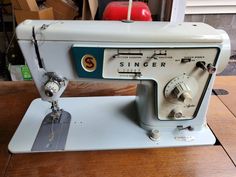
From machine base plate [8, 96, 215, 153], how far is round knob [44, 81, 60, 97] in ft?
0.53

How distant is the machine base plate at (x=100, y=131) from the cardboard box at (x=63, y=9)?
3.27 feet

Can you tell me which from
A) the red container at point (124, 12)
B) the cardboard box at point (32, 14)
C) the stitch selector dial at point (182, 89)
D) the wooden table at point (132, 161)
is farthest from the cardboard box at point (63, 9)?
the stitch selector dial at point (182, 89)

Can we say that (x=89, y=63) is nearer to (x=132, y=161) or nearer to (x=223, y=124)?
(x=132, y=161)

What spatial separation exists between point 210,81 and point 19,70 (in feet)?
5.04

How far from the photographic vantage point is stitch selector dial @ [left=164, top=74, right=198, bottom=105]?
66 centimetres

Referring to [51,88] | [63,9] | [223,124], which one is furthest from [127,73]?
[63,9]

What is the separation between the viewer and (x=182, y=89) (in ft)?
2.16

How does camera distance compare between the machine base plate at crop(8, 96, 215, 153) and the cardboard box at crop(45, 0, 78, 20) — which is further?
the cardboard box at crop(45, 0, 78, 20)

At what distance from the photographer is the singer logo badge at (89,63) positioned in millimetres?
625

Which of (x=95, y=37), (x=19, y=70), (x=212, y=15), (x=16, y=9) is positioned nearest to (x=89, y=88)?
(x=95, y=37)

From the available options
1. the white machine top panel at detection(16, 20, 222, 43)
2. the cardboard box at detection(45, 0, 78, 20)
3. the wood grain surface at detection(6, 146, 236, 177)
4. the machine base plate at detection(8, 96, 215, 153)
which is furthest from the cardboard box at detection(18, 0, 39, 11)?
the wood grain surface at detection(6, 146, 236, 177)

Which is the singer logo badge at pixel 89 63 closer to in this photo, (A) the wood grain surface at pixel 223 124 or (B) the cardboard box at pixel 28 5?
(A) the wood grain surface at pixel 223 124

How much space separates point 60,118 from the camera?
787 mm

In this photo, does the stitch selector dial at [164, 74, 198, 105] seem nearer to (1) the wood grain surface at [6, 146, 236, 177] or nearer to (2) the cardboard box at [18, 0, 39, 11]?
(1) the wood grain surface at [6, 146, 236, 177]
